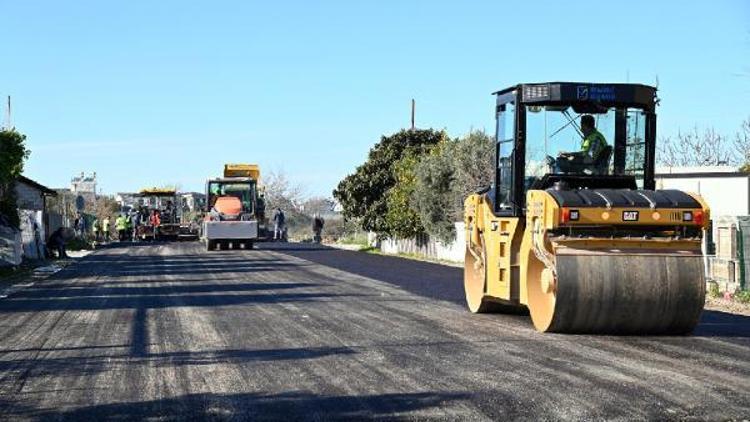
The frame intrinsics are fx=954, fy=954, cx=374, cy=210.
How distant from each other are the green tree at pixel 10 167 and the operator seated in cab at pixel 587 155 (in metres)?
17.3

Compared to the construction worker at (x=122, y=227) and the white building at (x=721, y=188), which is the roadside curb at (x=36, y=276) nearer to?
the white building at (x=721, y=188)

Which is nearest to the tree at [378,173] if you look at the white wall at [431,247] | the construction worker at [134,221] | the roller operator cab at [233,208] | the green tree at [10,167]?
the white wall at [431,247]

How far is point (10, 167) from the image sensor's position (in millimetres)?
27109

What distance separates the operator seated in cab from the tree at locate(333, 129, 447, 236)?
2781 cm

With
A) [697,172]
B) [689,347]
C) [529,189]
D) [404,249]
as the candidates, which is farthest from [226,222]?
[689,347]

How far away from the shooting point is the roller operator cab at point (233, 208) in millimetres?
36656

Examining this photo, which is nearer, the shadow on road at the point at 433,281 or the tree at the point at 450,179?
the shadow on road at the point at 433,281

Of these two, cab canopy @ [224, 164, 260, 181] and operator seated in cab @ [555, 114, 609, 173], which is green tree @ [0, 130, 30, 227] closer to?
cab canopy @ [224, 164, 260, 181]

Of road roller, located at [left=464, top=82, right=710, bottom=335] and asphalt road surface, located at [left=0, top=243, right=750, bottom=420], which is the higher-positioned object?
road roller, located at [left=464, top=82, right=710, bottom=335]

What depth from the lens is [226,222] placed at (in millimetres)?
36562

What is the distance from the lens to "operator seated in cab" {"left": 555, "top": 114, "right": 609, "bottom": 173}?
12031 millimetres

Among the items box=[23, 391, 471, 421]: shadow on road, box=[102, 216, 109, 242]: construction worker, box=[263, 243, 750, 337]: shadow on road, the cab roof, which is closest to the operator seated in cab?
the cab roof

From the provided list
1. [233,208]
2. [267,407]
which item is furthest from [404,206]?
[267,407]

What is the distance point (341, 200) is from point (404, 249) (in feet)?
21.0
